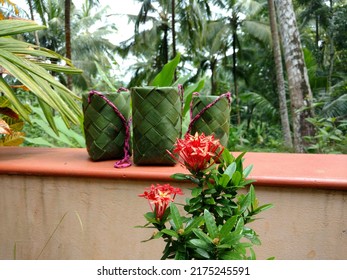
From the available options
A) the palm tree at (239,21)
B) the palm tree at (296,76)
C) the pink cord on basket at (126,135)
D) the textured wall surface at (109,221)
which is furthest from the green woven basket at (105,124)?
the palm tree at (239,21)

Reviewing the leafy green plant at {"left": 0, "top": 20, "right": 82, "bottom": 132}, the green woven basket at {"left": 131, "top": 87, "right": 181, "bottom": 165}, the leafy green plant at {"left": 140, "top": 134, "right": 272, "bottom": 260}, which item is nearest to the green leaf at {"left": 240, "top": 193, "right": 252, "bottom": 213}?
the leafy green plant at {"left": 140, "top": 134, "right": 272, "bottom": 260}

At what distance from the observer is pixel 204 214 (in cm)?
47

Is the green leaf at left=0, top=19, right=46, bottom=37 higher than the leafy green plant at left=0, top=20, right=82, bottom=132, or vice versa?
the green leaf at left=0, top=19, right=46, bottom=37

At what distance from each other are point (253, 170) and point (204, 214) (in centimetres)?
42

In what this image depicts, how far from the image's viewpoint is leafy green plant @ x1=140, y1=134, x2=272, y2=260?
455mm

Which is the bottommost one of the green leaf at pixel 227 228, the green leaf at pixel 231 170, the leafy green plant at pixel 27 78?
the green leaf at pixel 227 228

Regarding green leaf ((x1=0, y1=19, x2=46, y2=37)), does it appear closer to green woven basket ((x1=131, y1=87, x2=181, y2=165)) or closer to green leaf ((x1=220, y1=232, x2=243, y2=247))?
green woven basket ((x1=131, y1=87, x2=181, y2=165))

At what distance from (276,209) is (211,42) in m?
12.8

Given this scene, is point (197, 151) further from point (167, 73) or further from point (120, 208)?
point (167, 73)

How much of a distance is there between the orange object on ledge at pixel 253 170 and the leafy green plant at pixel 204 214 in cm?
27

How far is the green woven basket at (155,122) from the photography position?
93 centimetres

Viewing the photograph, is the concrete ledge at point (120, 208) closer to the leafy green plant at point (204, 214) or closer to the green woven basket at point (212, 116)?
the green woven basket at point (212, 116)

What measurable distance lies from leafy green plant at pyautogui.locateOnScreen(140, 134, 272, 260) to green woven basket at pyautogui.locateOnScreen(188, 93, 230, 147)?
42 cm

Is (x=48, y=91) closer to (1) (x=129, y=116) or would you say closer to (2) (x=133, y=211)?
(1) (x=129, y=116)
